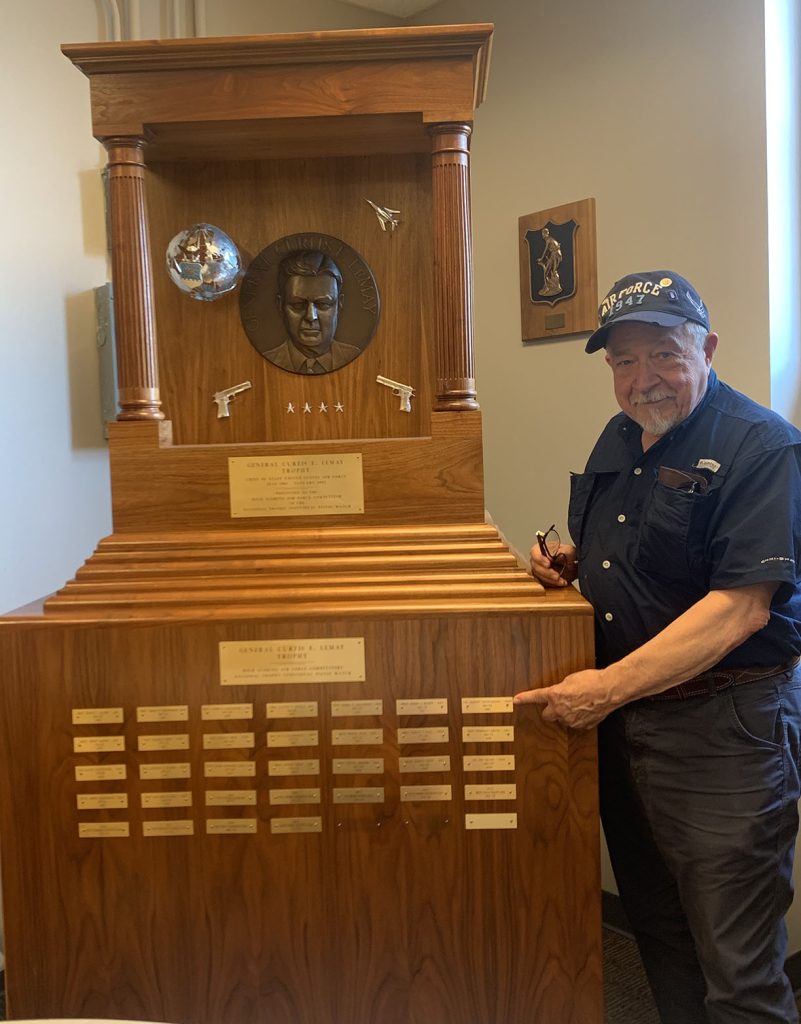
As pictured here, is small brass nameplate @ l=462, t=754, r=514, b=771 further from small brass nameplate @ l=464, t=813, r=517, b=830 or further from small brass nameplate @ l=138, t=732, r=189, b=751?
small brass nameplate @ l=138, t=732, r=189, b=751

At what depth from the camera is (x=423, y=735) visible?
1.13 meters

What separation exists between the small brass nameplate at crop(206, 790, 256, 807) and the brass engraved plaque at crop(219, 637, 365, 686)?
0.15m

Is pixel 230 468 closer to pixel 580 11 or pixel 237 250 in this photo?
pixel 237 250

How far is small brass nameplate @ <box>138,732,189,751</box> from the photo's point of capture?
1139 millimetres

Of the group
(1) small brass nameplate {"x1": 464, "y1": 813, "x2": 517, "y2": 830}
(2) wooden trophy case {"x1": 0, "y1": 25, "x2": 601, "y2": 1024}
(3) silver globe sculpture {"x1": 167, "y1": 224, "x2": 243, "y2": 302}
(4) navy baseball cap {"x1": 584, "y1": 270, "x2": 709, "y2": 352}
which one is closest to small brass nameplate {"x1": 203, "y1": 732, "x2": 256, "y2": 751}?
(2) wooden trophy case {"x1": 0, "y1": 25, "x2": 601, "y2": 1024}

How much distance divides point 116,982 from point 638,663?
849 millimetres

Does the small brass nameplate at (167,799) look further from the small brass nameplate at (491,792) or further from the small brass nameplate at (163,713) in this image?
the small brass nameplate at (491,792)

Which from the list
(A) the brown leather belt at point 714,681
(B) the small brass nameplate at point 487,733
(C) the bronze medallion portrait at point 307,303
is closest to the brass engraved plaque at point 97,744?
(B) the small brass nameplate at point 487,733

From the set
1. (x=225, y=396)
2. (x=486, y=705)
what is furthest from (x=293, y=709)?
(x=225, y=396)

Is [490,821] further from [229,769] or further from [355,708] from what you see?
[229,769]

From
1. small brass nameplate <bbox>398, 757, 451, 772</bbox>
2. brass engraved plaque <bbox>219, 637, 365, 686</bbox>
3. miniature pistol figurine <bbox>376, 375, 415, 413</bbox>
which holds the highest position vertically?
miniature pistol figurine <bbox>376, 375, 415, 413</bbox>

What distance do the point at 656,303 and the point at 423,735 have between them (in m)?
0.71

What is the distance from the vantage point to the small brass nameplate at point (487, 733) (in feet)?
3.70

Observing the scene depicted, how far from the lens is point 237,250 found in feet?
4.50
